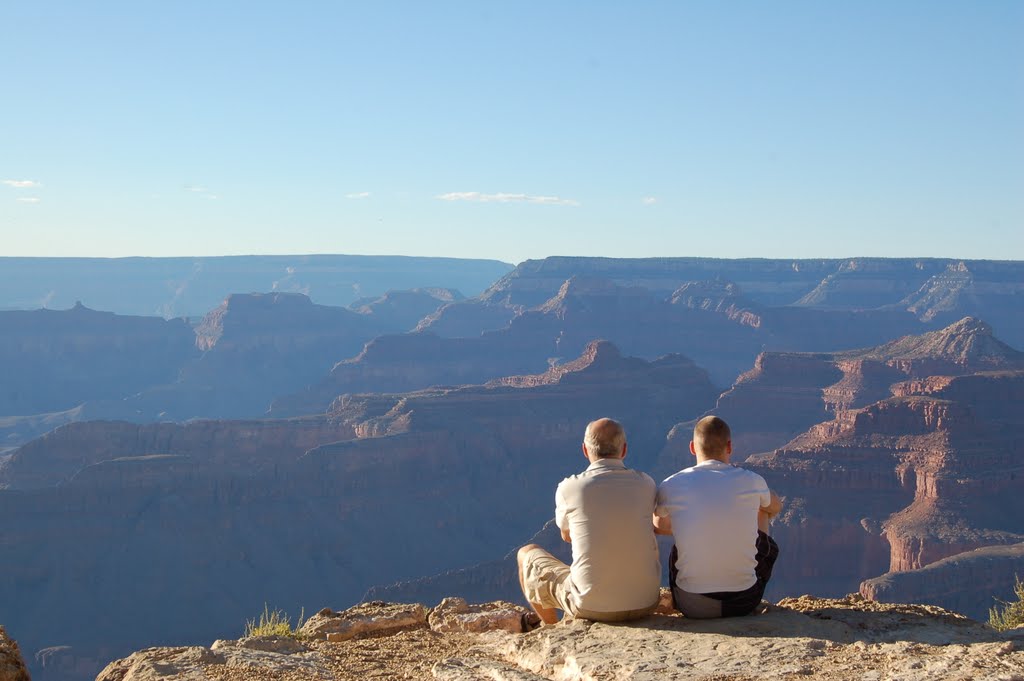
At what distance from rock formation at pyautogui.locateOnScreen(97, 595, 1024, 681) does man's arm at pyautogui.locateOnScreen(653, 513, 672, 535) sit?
0.67 metres

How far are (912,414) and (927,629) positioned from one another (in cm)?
4478

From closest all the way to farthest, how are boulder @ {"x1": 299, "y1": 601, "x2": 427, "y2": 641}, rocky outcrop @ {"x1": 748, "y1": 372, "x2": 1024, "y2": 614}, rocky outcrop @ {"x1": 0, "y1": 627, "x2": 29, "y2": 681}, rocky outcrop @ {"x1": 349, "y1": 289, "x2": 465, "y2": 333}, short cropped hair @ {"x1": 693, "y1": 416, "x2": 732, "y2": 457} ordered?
1. rocky outcrop @ {"x1": 0, "y1": 627, "x2": 29, "y2": 681}
2. short cropped hair @ {"x1": 693, "y1": 416, "x2": 732, "y2": 457}
3. boulder @ {"x1": 299, "y1": 601, "x2": 427, "y2": 641}
4. rocky outcrop @ {"x1": 748, "y1": 372, "x2": 1024, "y2": 614}
5. rocky outcrop @ {"x1": 349, "y1": 289, "x2": 465, "y2": 333}

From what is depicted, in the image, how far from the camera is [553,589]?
8992mm

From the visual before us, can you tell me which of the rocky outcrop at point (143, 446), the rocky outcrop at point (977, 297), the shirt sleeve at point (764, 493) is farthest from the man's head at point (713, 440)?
the rocky outcrop at point (977, 297)

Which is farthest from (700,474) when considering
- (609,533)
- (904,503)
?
(904,503)

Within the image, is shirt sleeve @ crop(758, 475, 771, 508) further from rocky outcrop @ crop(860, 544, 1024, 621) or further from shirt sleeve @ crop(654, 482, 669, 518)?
rocky outcrop @ crop(860, 544, 1024, 621)

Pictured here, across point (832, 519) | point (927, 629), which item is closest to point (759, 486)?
point (927, 629)

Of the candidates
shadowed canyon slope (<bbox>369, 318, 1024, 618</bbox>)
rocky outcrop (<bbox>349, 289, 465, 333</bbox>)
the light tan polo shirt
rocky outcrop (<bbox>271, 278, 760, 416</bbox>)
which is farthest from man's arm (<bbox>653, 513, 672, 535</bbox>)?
rocky outcrop (<bbox>349, 289, 465, 333</bbox>)

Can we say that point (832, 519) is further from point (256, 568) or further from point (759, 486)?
point (759, 486)

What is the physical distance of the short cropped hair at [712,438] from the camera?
27.9 feet

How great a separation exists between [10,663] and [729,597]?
5043 millimetres

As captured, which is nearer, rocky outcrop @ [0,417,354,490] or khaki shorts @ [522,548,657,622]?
khaki shorts @ [522,548,657,622]

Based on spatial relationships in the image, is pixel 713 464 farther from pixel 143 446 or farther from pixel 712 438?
pixel 143 446

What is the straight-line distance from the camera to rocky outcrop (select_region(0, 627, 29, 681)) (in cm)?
762
